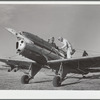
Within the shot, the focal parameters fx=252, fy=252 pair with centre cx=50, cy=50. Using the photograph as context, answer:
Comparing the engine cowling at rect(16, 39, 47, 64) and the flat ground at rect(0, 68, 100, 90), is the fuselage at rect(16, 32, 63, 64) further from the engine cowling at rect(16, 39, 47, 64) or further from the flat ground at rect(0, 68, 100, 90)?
the flat ground at rect(0, 68, 100, 90)

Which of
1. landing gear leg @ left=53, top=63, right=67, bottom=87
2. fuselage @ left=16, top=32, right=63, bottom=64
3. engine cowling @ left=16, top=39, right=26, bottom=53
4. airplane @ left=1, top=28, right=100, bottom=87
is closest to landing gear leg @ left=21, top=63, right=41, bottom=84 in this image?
airplane @ left=1, top=28, right=100, bottom=87

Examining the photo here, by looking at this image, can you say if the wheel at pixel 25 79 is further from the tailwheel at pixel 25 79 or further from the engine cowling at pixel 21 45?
the engine cowling at pixel 21 45

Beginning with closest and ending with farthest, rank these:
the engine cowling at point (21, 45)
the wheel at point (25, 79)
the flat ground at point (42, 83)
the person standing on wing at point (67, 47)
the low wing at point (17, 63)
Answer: the engine cowling at point (21, 45) < the flat ground at point (42, 83) < the person standing on wing at point (67, 47) < the wheel at point (25, 79) < the low wing at point (17, 63)

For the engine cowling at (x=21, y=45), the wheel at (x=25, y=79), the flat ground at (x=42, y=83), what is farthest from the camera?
the wheel at (x=25, y=79)

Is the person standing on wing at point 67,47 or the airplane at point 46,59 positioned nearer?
the airplane at point 46,59

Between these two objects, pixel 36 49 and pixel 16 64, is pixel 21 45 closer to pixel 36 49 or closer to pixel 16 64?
pixel 36 49

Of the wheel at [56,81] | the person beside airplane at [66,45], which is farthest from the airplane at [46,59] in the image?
the person beside airplane at [66,45]

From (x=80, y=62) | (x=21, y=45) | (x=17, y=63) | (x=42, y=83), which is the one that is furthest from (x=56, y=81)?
(x=17, y=63)

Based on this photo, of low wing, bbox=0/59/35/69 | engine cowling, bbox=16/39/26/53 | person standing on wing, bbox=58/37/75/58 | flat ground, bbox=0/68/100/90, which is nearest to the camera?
engine cowling, bbox=16/39/26/53

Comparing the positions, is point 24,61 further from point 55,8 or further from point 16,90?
point 55,8
